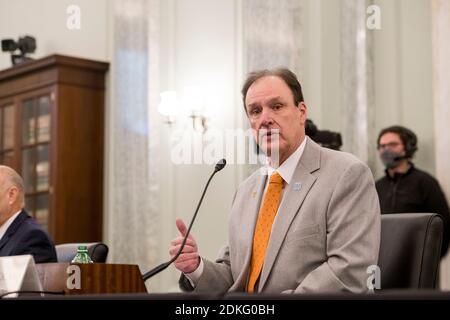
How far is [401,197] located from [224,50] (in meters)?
2.27

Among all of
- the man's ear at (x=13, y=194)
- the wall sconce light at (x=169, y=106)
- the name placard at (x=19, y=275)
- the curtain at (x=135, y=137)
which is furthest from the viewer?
the curtain at (x=135, y=137)

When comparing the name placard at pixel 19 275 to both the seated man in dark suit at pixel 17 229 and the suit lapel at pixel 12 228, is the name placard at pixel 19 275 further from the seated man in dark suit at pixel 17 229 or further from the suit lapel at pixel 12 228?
the suit lapel at pixel 12 228

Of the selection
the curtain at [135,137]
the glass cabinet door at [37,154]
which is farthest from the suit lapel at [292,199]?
the glass cabinet door at [37,154]

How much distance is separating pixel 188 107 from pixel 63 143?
1485 mm

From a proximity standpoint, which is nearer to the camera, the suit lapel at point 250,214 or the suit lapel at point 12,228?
the suit lapel at point 250,214

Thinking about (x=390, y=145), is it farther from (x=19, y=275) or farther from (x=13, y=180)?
(x=19, y=275)

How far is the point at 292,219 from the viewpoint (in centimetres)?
229

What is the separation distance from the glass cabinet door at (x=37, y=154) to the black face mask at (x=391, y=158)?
358 cm

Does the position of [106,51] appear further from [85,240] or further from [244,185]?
[244,185]

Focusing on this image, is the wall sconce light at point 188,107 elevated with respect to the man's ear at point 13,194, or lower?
elevated

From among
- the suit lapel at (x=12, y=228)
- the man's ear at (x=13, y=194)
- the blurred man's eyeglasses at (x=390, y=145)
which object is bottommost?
the suit lapel at (x=12, y=228)

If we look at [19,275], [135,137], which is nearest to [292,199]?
[19,275]

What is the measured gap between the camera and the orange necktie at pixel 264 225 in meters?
2.35
